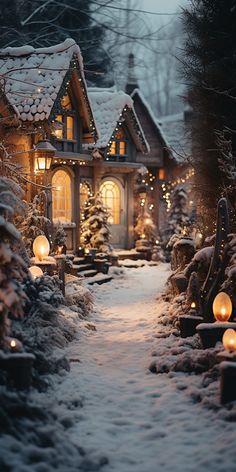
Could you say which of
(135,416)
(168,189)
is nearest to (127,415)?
(135,416)

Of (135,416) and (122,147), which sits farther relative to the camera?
(122,147)

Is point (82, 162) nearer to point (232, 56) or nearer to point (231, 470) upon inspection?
point (232, 56)

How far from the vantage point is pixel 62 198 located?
18.8 m

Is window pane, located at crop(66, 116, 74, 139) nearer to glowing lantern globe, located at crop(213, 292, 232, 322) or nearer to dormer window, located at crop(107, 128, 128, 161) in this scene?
dormer window, located at crop(107, 128, 128, 161)

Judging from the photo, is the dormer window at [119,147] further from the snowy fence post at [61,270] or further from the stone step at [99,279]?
the snowy fence post at [61,270]

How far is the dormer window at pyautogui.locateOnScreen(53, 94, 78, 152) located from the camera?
17.6 meters

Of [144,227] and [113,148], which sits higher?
[113,148]

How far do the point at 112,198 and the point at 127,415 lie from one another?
17.1 metres

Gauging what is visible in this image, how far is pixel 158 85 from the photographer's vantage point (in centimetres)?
4909

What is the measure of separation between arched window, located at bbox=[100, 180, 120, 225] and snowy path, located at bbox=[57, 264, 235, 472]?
13.1 metres

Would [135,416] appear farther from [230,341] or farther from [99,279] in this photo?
[99,279]

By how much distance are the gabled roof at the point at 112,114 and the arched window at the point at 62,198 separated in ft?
7.33

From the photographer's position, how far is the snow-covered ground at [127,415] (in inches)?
185

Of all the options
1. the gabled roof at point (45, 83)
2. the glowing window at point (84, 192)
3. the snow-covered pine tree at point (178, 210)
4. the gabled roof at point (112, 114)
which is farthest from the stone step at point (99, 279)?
the snow-covered pine tree at point (178, 210)
